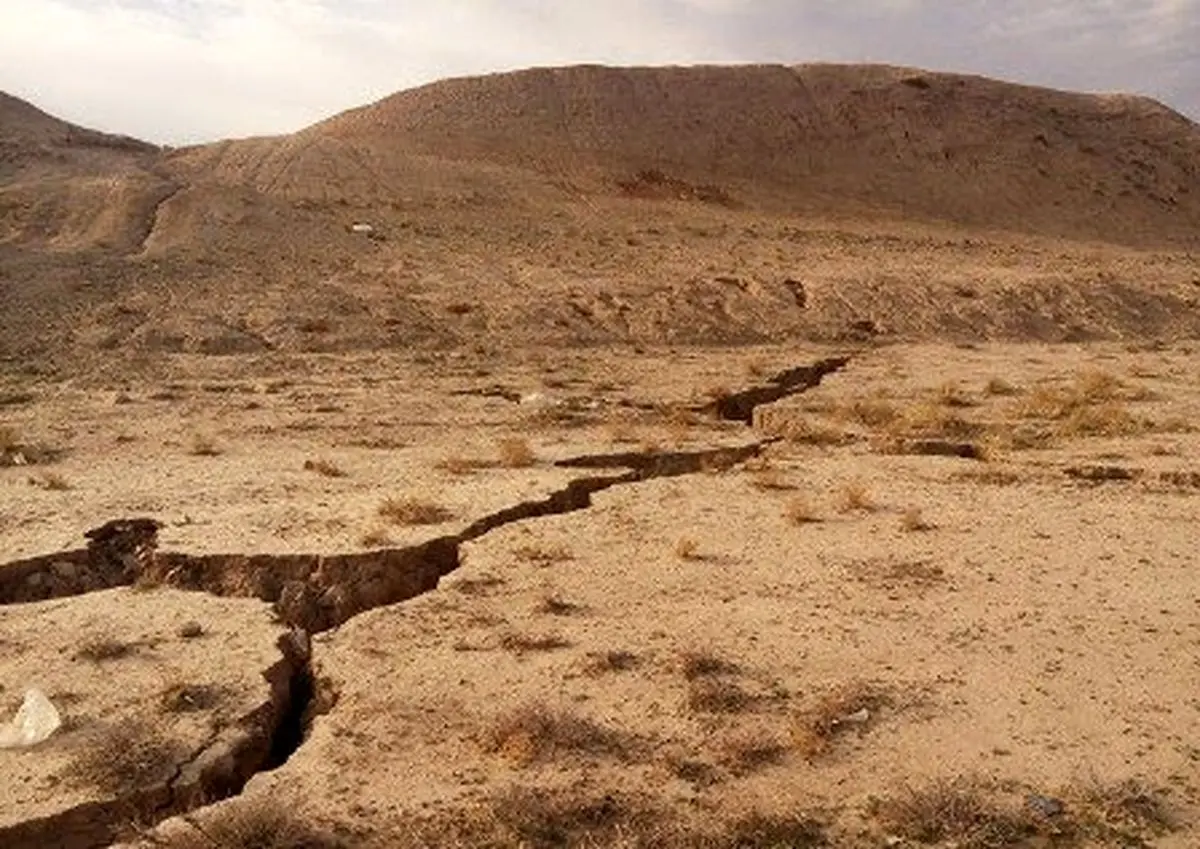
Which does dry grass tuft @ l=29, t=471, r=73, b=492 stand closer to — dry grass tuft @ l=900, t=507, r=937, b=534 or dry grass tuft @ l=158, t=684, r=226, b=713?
dry grass tuft @ l=158, t=684, r=226, b=713

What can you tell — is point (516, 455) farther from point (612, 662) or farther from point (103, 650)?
point (103, 650)

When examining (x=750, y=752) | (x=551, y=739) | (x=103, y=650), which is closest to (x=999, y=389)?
(x=750, y=752)

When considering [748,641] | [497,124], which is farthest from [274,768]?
[497,124]

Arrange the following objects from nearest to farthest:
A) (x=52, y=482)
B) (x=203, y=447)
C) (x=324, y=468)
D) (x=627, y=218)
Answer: (x=52, y=482), (x=324, y=468), (x=203, y=447), (x=627, y=218)

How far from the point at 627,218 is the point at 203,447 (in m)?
16.7

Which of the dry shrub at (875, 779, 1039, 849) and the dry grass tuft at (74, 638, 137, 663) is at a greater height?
the dry grass tuft at (74, 638, 137, 663)

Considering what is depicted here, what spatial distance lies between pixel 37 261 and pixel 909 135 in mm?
23447

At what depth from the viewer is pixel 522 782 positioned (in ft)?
15.5

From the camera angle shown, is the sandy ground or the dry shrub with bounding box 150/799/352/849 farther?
the sandy ground

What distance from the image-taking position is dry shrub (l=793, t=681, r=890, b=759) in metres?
4.96

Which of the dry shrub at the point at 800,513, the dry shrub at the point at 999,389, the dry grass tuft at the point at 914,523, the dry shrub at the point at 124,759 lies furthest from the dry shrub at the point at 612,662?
the dry shrub at the point at 999,389

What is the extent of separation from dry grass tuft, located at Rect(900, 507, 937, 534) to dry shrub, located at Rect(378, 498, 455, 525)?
2.79 m

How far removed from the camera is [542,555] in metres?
7.39

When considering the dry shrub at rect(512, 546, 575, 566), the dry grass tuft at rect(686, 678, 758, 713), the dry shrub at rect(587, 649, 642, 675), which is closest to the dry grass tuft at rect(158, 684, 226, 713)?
the dry shrub at rect(587, 649, 642, 675)
